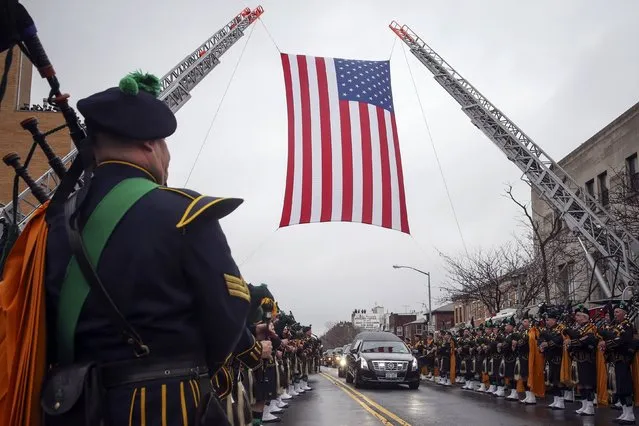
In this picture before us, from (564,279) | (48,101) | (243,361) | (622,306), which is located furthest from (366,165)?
(564,279)

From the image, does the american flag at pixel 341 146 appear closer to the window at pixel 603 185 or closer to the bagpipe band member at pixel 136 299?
the bagpipe band member at pixel 136 299

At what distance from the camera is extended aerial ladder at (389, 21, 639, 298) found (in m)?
22.4

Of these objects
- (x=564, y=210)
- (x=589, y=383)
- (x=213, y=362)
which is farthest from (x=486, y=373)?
(x=213, y=362)

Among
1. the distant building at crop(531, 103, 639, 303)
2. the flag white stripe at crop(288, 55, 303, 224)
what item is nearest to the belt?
the flag white stripe at crop(288, 55, 303, 224)

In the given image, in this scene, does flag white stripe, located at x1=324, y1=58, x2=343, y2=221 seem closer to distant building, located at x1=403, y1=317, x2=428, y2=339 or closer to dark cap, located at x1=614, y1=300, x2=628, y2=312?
dark cap, located at x1=614, y1=300, x2=628, y2=312

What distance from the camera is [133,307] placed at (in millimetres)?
2270

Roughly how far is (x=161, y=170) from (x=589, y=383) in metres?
13.2

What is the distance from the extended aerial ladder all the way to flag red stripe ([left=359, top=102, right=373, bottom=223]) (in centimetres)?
1307

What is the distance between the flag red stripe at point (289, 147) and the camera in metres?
11.4

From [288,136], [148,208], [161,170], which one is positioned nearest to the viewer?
[148,208]

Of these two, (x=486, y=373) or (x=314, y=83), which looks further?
(x=486, y=373)

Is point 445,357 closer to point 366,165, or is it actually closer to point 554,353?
point 554,353

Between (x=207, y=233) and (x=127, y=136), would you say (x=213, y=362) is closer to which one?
(x=207, y=233)

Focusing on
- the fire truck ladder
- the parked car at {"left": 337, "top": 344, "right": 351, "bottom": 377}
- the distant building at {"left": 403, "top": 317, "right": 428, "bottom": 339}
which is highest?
the fire truck ladder
